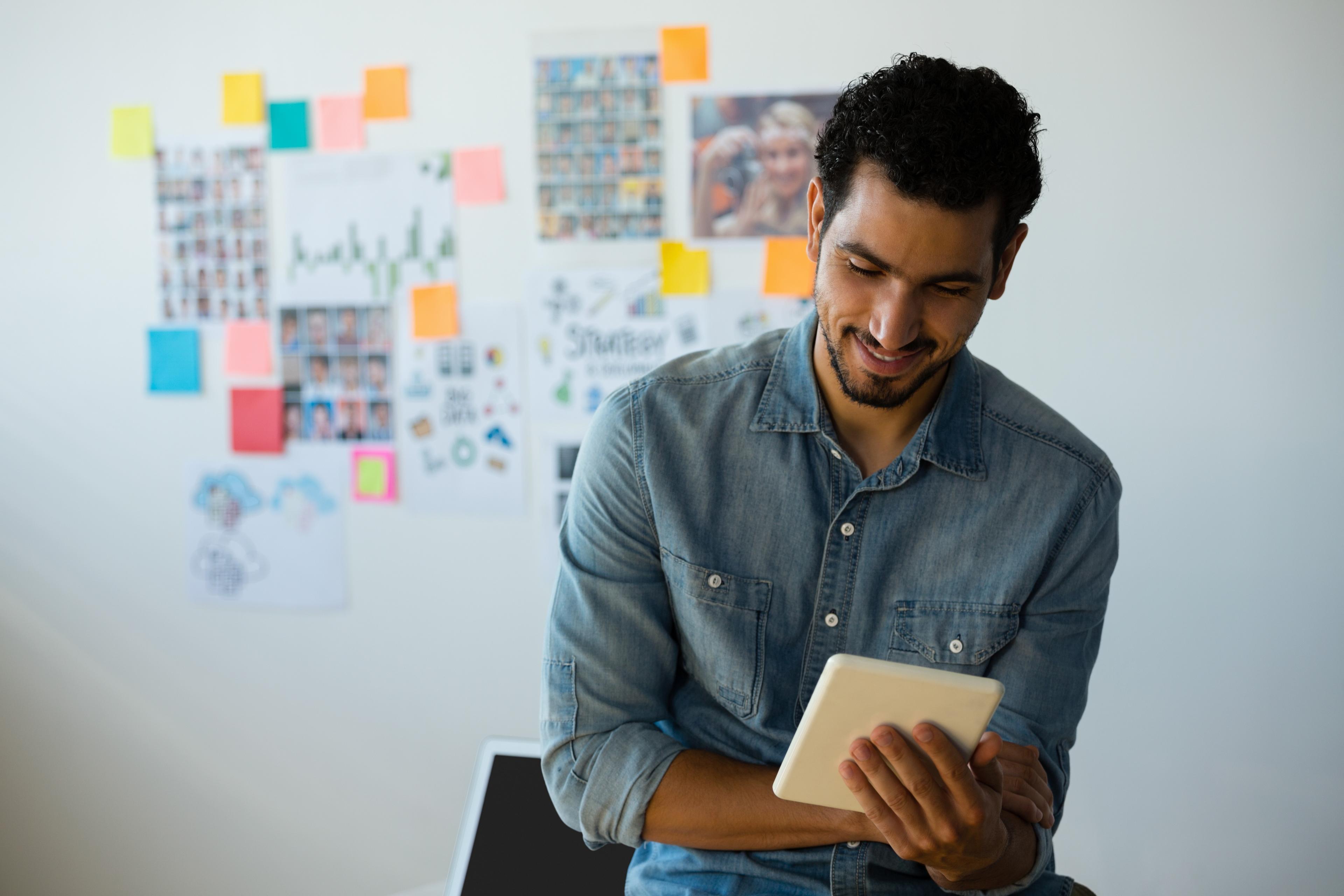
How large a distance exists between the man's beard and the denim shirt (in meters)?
0.05

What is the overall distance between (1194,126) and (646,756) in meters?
1.41

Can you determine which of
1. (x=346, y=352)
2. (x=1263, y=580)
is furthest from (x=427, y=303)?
(x=1263, y=580)

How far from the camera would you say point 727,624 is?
100cm

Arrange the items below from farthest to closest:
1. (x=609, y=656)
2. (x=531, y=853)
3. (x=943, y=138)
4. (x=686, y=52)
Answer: (x=686, y=52) < (x=531, y=853) < (x=609, y=656) < (x=943, y=138)

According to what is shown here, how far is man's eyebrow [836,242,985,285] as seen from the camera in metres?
0.92

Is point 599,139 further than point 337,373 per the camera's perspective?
No

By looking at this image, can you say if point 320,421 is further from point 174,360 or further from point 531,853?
point 531,853

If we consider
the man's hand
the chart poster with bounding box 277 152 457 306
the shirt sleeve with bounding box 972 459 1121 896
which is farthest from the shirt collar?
the chart poster with bounding box 277 152 457 306

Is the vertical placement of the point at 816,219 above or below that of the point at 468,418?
above

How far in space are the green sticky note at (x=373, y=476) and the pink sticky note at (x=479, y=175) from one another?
1.69 feet

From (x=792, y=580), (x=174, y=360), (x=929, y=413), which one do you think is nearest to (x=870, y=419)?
(x=929, y=413)

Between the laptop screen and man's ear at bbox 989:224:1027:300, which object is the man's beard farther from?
the laptop screen

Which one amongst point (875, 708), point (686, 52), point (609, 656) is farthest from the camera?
point (686, 52)

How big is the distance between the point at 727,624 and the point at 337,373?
1.19 meters
